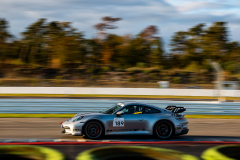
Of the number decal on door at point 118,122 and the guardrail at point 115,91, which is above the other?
the guardrail at point 115,91

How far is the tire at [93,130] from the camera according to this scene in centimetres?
764

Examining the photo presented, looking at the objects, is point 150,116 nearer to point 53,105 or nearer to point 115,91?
point 53,105

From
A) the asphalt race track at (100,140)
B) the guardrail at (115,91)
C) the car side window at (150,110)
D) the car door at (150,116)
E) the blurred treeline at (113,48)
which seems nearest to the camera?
the asphalt race track at (100,140)

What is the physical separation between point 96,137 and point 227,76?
33386 mm

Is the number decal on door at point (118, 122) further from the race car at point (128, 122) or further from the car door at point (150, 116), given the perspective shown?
the car door at point (150, 116)

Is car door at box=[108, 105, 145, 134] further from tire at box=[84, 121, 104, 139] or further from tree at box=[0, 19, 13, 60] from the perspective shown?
tree at box=[0, 19, 13, 60]

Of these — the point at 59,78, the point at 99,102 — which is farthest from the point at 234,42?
the point at 99,102

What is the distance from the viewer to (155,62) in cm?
5406

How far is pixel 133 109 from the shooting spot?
26.2ft

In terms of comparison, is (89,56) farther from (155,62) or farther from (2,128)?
(2,128)

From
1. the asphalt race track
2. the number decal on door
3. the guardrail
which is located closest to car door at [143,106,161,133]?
the asphalt race track

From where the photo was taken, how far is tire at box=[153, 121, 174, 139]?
26.0 ft

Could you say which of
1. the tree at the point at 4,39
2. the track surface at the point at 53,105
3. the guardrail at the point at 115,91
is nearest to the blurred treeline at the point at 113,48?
the tree at the point at 4,39

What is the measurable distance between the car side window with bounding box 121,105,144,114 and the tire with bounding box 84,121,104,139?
0.83 meters
